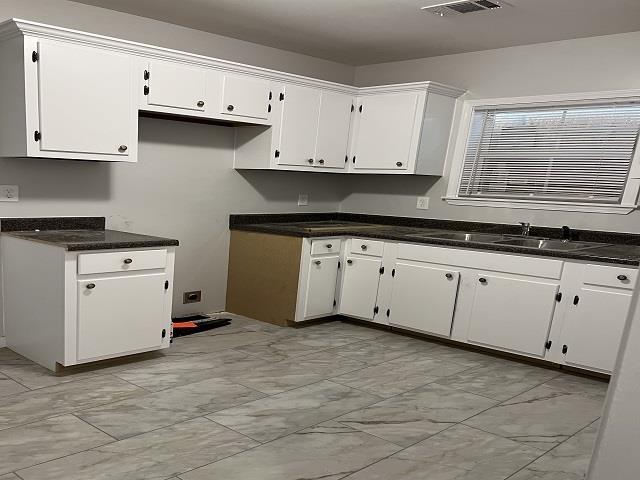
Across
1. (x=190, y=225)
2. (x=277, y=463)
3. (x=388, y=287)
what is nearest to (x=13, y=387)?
(x=277, y=463)

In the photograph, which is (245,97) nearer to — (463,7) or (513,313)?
(463,7)

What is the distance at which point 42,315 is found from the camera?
9.68 ft

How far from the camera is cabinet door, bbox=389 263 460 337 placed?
380cm

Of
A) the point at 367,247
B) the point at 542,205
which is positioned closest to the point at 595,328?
the point at 542,205

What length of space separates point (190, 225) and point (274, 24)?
158 centimetres

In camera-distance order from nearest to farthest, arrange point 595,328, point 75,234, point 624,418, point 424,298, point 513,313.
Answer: point 624,418 → point 75,234 → point 595,328 → point 513,313 → point 424,298

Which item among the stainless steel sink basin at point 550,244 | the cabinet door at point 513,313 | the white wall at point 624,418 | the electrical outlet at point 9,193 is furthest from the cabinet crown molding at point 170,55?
the white wall at point 624,418

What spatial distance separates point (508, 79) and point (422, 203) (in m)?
1.19

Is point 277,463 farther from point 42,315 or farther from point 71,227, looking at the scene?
point 71,227

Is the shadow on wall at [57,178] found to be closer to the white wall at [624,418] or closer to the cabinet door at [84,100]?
the cabinet door at [84,100]

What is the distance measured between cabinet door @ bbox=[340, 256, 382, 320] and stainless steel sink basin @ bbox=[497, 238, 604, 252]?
0.98 meters

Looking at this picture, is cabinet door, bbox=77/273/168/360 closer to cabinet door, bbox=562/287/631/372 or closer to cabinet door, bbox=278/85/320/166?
cabinet door, bbox=278/85/320/166

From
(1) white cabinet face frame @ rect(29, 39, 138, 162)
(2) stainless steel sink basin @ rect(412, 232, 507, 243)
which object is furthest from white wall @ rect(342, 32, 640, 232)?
(1) white cabinet face frame @ rect(29, 39, 138, 162)

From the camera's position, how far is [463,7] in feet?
10.4
